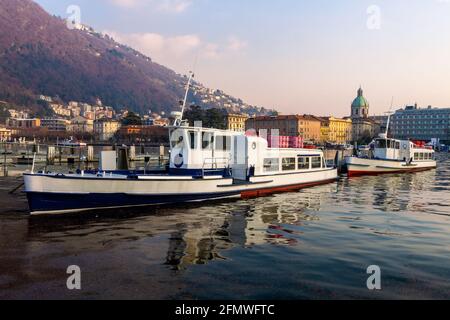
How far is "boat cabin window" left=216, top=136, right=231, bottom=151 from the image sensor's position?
24.3 meters

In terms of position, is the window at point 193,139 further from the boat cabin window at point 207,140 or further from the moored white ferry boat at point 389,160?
the moored white ferry boat at point 389,160

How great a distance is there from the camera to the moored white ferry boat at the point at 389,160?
152 feet

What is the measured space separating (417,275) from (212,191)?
42.6 feet

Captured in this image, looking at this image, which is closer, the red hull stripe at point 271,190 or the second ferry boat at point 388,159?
the red hull stripe at point 271,190

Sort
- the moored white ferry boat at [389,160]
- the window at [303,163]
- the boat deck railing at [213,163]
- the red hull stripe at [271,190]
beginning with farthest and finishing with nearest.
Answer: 1. the moored white ferry boat at [389,160]
2. the window at [303,163]
3. the red hull stripe at [271,190]
4. the boat deck railing at [213,163]

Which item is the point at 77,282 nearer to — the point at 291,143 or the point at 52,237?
the point at 52,237

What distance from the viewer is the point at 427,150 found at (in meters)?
62.0

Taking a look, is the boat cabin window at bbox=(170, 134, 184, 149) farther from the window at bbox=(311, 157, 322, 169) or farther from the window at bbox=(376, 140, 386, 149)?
the window at bbox=(376, 140, 386, 149)

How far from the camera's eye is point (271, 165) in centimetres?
2723

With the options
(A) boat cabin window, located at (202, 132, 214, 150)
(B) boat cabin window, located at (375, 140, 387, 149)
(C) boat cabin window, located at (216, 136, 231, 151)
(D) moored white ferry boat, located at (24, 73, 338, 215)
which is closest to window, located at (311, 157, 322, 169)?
(D) moored white ferry boat, located at (24, 73, 338, 215)

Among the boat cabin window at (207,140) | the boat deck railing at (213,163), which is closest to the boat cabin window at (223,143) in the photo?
the boat cabin window at (207,140)

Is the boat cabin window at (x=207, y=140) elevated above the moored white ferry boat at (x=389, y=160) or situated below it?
above

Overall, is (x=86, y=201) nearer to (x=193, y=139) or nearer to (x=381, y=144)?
(x=193, y=139)

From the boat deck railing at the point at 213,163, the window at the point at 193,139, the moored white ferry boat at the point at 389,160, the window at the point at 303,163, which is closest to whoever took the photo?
the window at the point at 193,139
